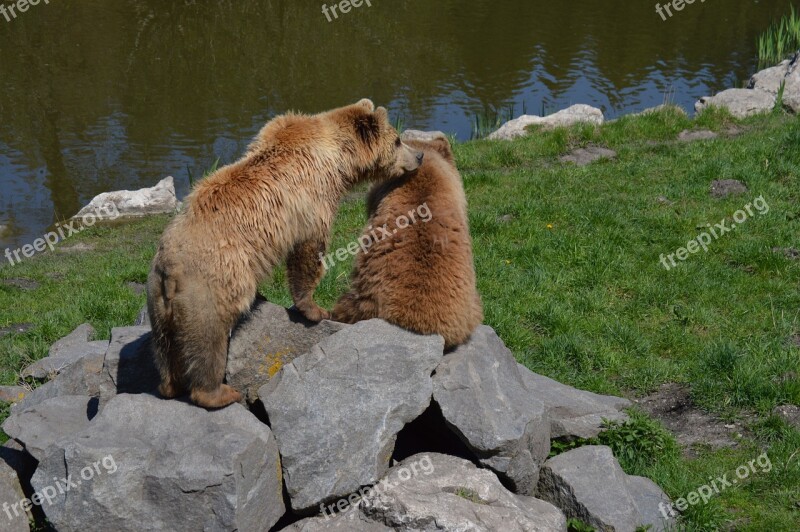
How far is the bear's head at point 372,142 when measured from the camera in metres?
6.05

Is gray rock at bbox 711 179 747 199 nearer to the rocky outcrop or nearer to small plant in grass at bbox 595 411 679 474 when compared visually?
small plant in grass at bbox 595 411 679 474

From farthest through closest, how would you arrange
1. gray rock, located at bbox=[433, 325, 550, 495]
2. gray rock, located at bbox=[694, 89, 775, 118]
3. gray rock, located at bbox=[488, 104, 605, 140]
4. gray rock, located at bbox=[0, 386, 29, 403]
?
gray rock, located at bbox=[488, 104, 605, 140] < gray rock, located at bbox=[694, 89, 775, 118] < gray rock, located at bbox=[0, 386, 29, 403] < gray rock, located at bbox=[433, 325, 550, 495]

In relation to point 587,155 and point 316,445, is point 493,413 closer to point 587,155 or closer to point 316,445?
point 316,445

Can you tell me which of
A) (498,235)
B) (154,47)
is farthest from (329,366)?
(154,47)

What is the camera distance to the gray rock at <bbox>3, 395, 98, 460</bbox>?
5516 mm

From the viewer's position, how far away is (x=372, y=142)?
20.0 ft

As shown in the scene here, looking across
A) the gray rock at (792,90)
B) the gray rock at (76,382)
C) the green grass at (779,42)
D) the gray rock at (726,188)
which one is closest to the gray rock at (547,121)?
the gray rock at (792,90)

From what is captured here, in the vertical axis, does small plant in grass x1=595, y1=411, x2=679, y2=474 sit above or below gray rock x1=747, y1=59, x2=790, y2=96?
above

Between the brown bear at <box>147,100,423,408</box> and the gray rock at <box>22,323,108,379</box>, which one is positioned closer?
the brown bear at <box>147,100,423,408</box>

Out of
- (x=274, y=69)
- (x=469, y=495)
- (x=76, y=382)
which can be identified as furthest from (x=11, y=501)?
(x=274, y=69)

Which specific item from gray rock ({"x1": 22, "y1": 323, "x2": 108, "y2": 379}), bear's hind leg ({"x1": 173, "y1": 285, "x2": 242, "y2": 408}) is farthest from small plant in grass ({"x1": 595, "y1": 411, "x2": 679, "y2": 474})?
gray rock ({"x1": 22, "y1": 323, "x2": 108, "y2": 379})

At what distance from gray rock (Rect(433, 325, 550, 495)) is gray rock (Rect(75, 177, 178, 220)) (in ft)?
32.6

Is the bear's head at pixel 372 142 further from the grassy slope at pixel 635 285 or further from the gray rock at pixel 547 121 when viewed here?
the gray rock at pixel 547 121

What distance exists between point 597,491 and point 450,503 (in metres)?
1.16
